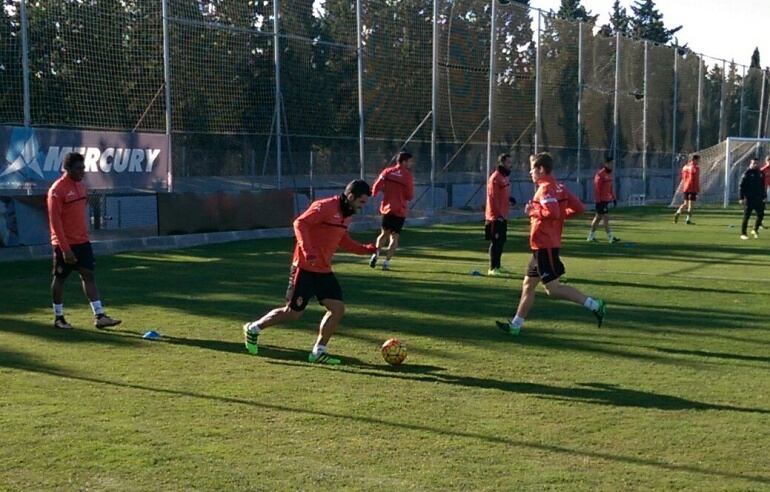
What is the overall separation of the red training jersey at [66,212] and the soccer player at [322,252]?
2.88 metres

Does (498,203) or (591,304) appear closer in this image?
(591,304)

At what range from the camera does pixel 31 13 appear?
20141 mm

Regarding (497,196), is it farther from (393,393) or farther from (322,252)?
(393,393)

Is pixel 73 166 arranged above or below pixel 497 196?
above

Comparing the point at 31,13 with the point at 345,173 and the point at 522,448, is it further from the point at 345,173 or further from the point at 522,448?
the point at 522,448

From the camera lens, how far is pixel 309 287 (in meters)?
9.16

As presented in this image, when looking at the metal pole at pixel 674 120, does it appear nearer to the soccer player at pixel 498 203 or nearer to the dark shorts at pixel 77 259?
the soccer player at pixel 498 203

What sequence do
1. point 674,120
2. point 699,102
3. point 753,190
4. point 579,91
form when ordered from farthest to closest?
point 699,102 → point 674,120 → point 579,91 → point 753,190

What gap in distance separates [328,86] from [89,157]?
8439 mm

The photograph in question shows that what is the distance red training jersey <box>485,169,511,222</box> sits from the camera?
16.2 m

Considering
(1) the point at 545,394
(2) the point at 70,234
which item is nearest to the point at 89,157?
(2) the point at 70,234

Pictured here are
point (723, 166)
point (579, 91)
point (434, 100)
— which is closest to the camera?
point (434, 100)

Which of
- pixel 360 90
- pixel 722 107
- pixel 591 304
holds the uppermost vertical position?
pixel 722 107

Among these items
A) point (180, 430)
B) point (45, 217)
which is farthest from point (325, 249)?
point (45, 217)
